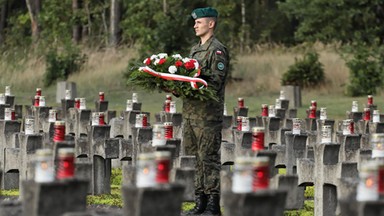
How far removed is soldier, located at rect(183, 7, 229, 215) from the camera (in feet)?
52.2

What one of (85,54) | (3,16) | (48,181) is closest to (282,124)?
(48,181)

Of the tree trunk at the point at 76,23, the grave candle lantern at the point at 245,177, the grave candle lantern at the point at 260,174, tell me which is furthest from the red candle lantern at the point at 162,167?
the tree trunk at the point at 76,23

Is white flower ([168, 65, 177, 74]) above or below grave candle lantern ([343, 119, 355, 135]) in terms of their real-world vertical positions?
above

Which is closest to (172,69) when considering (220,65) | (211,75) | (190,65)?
(190,65)

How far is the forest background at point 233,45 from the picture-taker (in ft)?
134

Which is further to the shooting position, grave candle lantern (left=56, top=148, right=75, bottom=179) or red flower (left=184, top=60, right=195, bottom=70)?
red flower (left=184, top=60, right=195, bottom=70)

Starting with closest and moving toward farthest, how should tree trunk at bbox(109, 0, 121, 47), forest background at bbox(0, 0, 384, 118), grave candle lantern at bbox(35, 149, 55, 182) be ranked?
grave candle lantern at bbox(35, 149, 55, 182), forest background at bbox(0, 0, 384, 118), tree trunk at bbox(109, 0, 121, 47)

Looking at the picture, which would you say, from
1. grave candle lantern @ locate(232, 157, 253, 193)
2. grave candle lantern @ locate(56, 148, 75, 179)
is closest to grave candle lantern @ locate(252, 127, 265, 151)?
grave candle lantern @ locate(56, 148, 75, 179)

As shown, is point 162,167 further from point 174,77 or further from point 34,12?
point 34,12

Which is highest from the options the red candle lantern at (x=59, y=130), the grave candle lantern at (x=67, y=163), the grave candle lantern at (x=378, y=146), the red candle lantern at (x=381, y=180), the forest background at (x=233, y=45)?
the forest background at (x=233, y=45)

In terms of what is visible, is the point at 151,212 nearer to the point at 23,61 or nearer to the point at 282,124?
the point at 282,124

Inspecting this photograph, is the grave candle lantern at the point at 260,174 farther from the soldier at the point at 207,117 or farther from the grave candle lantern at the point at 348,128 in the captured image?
the grave candle lantern at the point at 348,128

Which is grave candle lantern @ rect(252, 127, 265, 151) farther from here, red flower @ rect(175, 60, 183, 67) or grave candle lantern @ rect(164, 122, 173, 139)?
grave candle lantern @ rect(164, 122, 173, 139)

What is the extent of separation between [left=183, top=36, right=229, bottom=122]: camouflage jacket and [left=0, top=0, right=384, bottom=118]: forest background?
18990mm
